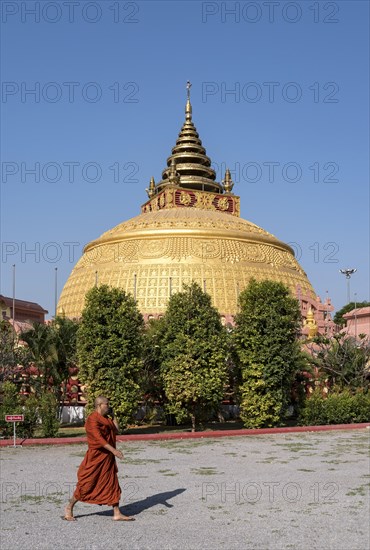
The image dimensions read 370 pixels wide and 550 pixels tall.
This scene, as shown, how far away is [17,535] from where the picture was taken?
830 centimetres

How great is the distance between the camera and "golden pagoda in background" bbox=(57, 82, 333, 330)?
3953 centimetres

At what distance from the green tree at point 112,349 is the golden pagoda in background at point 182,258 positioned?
1231 cm

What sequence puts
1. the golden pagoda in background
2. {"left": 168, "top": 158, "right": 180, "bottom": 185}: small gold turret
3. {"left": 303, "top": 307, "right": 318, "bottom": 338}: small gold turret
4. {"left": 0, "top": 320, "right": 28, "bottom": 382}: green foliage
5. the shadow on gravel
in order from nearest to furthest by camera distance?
the shadow on gravel → {"left": 0, "top": 320, "right": 28, "bottom": 382}: green foliage → {"left": 303, "top": 307, "right": 318, "bottom": 338}: small gold turret → the golden pagoda in background → {"left": 168, "top": 158, "right": 180, "bottom": 185}: small gold turret

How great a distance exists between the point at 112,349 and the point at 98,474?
42.6ft

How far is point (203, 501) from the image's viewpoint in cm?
1034

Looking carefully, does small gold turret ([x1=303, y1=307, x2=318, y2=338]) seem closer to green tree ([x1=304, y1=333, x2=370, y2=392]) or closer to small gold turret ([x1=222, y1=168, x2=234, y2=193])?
green tree ([x1=304, y1=333, x2=370, y2=392])

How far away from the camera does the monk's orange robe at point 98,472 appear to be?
9031 mm

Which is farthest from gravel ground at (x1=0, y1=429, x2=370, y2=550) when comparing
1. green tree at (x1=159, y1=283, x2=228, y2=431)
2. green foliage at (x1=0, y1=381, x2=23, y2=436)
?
green tree at (x1=159, y1=283, x2=228, y2=431)

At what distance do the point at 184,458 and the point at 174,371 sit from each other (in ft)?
23.9

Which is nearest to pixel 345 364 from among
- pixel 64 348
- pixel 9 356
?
pixel 64 348

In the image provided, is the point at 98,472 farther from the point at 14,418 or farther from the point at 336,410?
the point at 336,410

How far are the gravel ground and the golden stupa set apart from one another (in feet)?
64.8

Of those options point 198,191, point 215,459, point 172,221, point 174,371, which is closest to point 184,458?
point 215,459

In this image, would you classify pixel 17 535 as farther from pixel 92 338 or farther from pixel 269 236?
pixel 269 236
